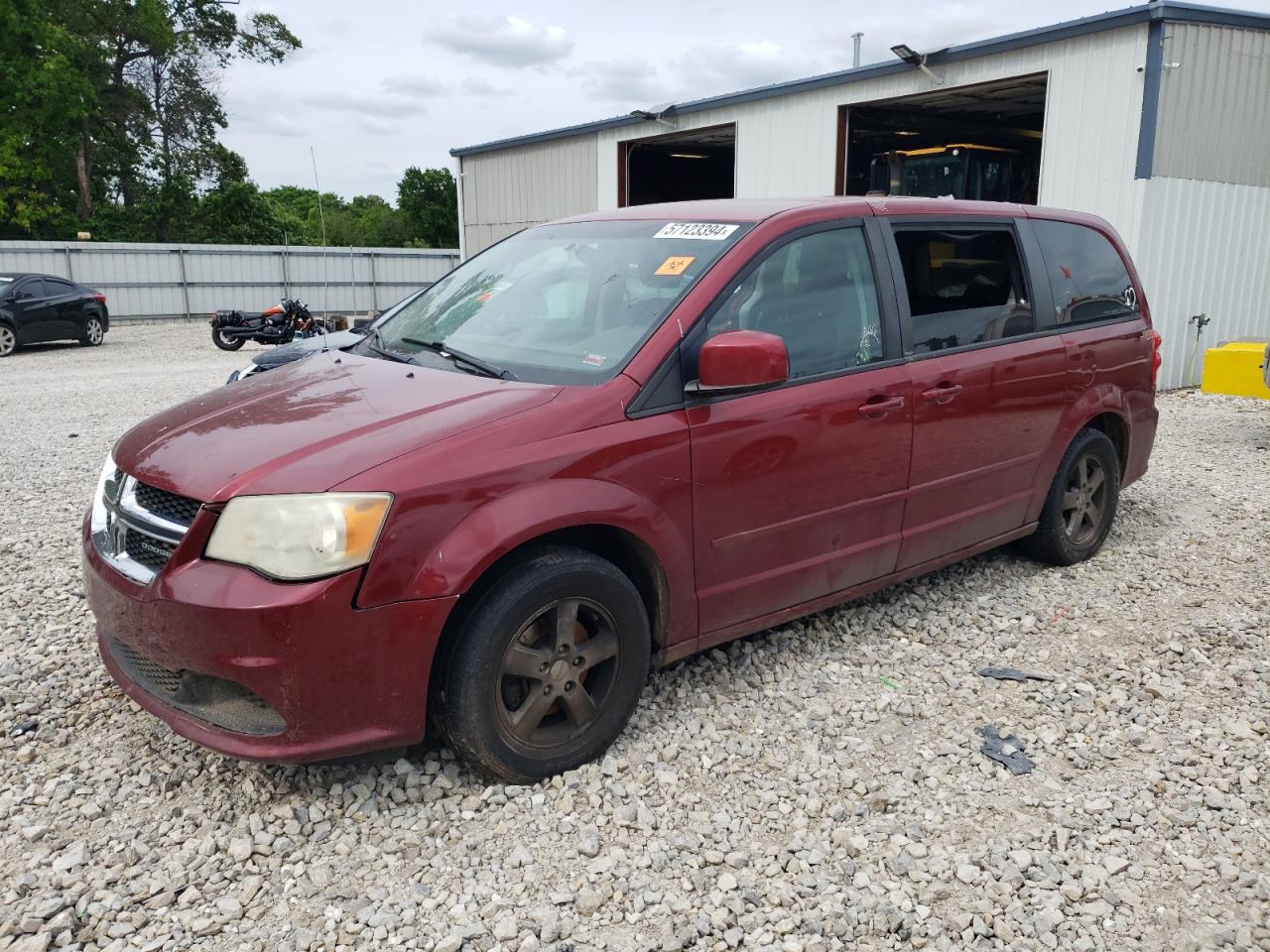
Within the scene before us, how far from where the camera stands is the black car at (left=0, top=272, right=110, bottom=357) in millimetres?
17859

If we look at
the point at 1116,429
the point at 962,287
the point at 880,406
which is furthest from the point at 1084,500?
the point at 880,406

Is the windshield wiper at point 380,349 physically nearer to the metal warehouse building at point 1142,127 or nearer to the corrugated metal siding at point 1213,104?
the metal warehouse building at point 1142,127

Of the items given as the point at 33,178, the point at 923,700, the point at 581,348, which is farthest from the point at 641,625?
the point at 33,178

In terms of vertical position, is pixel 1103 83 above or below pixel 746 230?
above

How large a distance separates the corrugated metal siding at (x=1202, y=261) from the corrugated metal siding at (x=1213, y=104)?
23cm

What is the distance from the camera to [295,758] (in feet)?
9.21

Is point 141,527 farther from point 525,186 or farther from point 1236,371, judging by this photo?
Result: point 525,186

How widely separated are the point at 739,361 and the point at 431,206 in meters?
55.1

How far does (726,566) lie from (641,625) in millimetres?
425

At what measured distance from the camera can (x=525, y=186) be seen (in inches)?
899

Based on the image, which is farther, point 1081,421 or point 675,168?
point 675,168

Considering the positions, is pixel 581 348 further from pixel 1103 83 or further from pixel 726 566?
pixel 1103 83

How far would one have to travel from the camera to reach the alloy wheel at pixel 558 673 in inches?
121

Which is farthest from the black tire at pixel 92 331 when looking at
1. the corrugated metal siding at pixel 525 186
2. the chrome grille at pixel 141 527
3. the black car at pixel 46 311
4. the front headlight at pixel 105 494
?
the chrome grille at pixel 141 527
